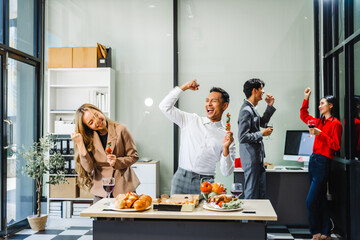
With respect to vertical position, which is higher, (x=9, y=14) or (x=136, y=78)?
(x=9, y=14)

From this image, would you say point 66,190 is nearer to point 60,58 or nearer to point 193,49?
point 60,58

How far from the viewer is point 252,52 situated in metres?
5.79

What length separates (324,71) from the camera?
5461 millimetres

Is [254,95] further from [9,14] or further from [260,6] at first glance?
[9,14]

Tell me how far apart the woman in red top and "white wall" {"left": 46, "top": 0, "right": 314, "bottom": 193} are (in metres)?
1.28

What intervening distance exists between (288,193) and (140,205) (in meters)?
2.95

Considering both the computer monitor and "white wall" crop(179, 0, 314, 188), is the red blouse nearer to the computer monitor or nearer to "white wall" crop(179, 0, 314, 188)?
the computer monitor

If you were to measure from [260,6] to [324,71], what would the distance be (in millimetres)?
1338

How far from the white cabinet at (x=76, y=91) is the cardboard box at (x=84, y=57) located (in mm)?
133

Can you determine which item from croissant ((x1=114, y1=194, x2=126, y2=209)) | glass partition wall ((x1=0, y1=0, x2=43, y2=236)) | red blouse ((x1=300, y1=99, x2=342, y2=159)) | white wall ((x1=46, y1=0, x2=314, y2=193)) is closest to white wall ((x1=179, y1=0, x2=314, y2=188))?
white wall ((x1=46, y1=0, x2=314, y2=193))

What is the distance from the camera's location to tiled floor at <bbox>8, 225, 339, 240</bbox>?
4.64 meters

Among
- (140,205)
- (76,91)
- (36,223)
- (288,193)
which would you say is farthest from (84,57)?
(140,205)

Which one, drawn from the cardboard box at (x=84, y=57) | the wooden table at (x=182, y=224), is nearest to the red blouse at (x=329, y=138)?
the wooden table at (x=182, y=224)

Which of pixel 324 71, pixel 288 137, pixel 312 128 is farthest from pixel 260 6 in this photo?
pixel 312 128
